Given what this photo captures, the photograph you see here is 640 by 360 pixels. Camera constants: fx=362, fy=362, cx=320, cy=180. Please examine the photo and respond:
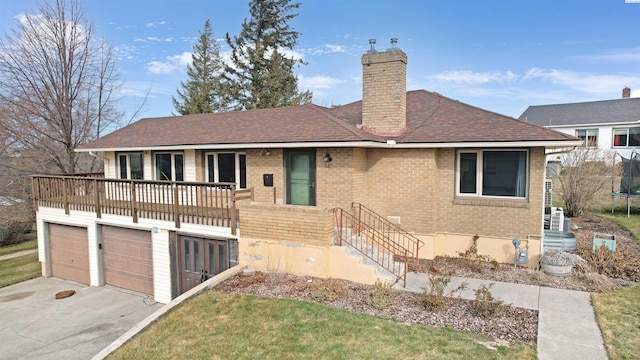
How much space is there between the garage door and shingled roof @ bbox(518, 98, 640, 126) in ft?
96.5

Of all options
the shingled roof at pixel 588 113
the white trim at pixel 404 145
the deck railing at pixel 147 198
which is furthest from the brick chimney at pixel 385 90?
the shingled roof at pixel 588 113

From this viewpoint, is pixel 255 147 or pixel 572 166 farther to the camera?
pixel 572 166

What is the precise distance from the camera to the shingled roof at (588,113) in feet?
90.4

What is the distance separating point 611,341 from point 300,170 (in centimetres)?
783

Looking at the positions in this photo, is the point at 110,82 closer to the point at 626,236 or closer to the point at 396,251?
the point at 396,251

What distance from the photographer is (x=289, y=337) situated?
5.68 m

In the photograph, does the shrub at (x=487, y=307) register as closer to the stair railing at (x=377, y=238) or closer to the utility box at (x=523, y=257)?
the stair railing at (x=377, y=238)

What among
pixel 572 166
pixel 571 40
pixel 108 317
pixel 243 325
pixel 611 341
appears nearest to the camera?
pixel 611 341

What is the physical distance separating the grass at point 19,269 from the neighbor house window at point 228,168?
26.3ft

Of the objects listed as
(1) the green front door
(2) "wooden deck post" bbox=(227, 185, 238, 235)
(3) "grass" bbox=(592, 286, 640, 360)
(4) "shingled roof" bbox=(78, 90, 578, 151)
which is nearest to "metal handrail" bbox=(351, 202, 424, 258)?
(1) the green front door

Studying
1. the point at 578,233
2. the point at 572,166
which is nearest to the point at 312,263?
the point at 578,233

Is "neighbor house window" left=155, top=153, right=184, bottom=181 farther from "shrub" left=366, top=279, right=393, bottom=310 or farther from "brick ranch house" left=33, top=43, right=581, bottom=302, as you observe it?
"shrub" left=366, top=279, right=393, bottom=310

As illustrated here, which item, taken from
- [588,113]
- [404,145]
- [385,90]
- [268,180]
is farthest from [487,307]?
[588,113]

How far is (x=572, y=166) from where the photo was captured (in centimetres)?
1652
